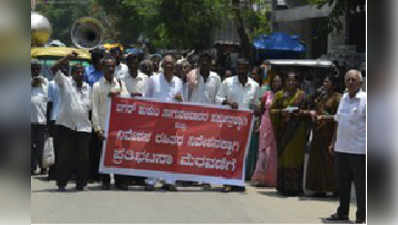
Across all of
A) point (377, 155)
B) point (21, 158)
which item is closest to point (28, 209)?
point (21, 158)

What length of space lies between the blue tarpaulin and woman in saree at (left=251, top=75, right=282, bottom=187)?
14.4 meters

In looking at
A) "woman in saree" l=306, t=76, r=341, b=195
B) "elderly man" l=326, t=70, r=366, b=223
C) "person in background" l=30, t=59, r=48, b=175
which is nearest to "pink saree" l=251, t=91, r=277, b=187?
"woman in saree" l=306, t=76, r=341, b=195

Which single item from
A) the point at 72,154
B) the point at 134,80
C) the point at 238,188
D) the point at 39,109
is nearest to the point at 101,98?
the point at 134,80

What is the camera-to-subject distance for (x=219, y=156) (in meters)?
11.1

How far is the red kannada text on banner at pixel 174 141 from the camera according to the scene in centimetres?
1098

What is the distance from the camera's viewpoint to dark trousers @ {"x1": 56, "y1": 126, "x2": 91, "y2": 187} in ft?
35.4

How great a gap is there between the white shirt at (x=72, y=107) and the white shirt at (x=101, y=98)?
0.20m

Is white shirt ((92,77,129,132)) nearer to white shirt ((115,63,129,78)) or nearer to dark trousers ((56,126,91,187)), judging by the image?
dark trousers ((56,126,91,187))

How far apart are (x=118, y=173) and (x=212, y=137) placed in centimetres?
136

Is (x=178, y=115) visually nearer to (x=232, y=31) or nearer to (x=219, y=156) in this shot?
(x=219, y=156)

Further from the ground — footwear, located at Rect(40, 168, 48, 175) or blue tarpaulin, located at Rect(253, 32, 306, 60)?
blue tarpaulin, located at Rect(253, 32, 306, 60)

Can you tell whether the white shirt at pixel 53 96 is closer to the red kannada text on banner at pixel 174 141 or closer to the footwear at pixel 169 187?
the red kannada text on banner at pixel 174 141

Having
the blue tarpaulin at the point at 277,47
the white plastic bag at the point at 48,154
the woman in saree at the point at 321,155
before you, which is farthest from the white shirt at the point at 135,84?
the blue tarpaulin at the point at 277,47

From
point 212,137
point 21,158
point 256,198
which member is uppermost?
point 21,158
